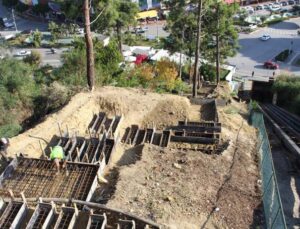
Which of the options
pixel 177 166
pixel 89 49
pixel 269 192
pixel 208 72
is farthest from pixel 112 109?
pixel 208 72

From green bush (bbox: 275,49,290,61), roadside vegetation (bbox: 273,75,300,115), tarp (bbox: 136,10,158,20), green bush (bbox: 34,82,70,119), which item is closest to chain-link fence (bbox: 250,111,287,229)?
green bush (bbox: 34,82,70,119)

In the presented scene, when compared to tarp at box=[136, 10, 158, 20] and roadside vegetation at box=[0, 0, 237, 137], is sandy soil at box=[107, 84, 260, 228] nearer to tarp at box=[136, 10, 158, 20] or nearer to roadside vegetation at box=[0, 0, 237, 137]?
roadside vegetation at box=[0, 0, 237, 137]

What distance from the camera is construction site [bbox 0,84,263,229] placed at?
8.95 metres

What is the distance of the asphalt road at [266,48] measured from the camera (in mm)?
39938

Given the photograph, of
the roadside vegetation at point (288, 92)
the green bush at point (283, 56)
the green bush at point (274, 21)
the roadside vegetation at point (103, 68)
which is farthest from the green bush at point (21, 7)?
the roadside vegetation at point (288, 92)

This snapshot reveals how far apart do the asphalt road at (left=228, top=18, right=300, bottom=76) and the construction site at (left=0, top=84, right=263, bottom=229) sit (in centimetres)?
2580

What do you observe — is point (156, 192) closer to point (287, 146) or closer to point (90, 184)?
point (90, 184)

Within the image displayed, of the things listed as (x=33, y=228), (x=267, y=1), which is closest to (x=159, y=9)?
(x=267, y=1)

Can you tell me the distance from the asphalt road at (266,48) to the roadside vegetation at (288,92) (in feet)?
42.1

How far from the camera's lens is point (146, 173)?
35.7 feet

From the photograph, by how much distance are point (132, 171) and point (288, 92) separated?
17.9 m

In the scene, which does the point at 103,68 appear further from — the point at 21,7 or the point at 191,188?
the point at 21,7

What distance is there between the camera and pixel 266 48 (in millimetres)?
46312

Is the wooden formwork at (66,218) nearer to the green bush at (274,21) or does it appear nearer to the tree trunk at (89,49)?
the tree trunk at (89,49)
